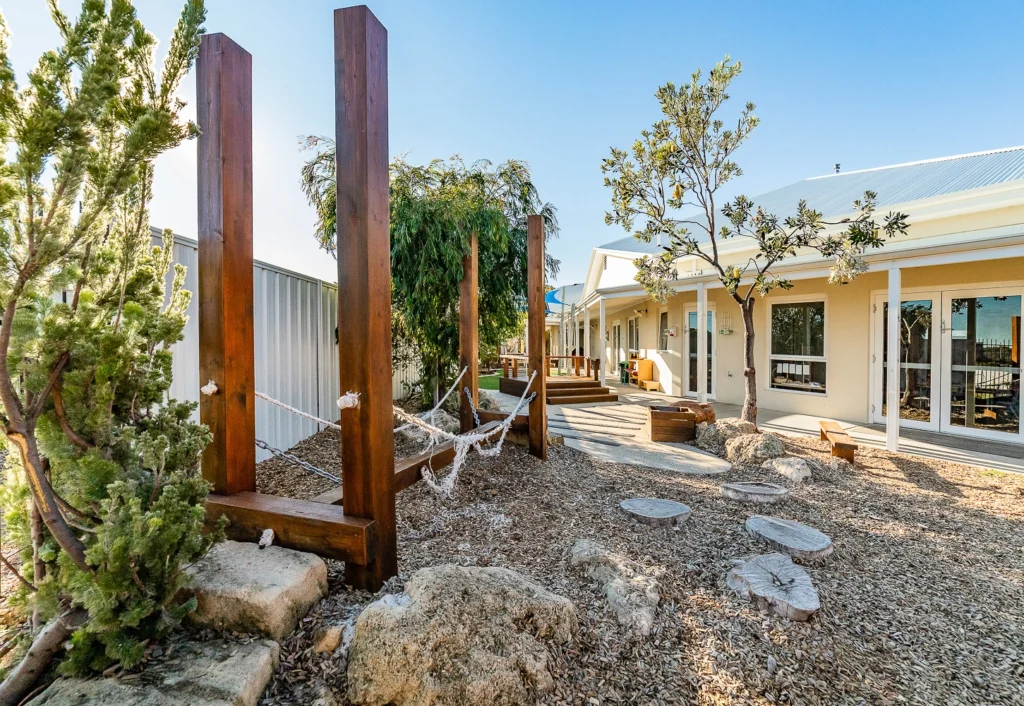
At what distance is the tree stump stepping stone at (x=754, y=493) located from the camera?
3551mm

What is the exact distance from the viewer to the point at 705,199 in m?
6.04

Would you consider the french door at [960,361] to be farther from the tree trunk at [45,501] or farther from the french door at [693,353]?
the tree trunk at [45,501]

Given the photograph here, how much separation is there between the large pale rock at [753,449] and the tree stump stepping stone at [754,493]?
109 cm

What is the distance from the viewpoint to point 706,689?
1.56 meters

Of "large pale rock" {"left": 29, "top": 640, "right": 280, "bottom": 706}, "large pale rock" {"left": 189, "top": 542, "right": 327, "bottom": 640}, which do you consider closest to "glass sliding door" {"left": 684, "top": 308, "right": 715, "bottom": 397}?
"large pale rock" {"left": 189, "top": 542, "right": 327, "bottom": 640}

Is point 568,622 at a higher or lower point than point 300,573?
lower

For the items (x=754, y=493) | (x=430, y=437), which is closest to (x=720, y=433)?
(x=754, y=493)

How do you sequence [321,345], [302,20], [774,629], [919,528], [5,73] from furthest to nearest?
[321,345]
[302,20]
[919,528]
[774,629]
[5,73]

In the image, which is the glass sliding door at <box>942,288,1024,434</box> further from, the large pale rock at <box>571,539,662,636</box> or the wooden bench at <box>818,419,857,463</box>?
the large pale rock at <box>571,539,662,636</box>

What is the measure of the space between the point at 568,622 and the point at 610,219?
5487 mm

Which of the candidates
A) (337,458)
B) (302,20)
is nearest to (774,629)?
(337,458)

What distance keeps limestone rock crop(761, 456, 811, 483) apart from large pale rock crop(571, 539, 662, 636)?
272 centimetres

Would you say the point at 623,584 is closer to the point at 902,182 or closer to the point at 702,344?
the point at 702,344

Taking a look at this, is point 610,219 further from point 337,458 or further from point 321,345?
point 337,458
